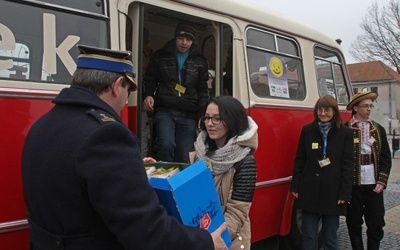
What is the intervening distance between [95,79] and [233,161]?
3.74 feet

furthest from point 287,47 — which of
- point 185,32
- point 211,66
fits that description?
point 185,32

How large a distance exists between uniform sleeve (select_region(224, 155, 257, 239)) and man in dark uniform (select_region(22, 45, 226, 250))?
782mm

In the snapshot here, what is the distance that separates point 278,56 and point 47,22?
2597 millimetres

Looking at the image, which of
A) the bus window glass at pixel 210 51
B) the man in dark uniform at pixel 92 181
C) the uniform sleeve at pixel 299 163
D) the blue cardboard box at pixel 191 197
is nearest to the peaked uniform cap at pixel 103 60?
the man in dark uniform at pixel 92 181

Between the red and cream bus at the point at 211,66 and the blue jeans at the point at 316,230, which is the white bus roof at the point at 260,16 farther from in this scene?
the blue jeans at the point at 316,230

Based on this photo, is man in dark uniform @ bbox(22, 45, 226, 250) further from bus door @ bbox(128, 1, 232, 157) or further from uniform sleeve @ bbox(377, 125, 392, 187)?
uniform sleeve @ bbox(377, 125, 392, 187)

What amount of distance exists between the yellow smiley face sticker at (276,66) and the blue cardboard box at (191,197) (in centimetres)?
268

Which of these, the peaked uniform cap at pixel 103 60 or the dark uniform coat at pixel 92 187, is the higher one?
the peaked uniform cap at pixel 103 60

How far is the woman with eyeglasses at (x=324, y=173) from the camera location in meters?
3.92

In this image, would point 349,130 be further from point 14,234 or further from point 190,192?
point 14,234

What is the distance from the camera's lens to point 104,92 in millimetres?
1581

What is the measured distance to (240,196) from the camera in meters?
2.38

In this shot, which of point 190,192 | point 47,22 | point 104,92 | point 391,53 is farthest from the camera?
point 391,53

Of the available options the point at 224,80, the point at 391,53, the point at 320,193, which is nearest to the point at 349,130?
the point at 320,193
